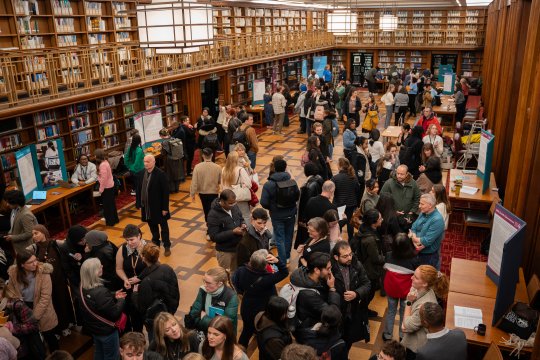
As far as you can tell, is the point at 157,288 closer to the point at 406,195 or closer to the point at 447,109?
the point at 406,195

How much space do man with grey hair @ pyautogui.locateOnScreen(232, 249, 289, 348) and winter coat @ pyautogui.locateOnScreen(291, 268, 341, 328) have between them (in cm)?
37

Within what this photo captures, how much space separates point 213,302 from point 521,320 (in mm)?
2416

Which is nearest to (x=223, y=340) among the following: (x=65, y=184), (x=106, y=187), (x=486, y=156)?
(x=106, y=187)

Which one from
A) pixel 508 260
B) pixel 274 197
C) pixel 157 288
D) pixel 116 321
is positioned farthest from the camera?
pixel 274 197

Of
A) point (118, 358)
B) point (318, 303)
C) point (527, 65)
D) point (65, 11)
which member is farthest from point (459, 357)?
point (65, 11)

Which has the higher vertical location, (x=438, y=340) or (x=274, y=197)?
(x=274, y=197)

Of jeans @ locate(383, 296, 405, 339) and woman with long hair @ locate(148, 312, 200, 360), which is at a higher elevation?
woman with long hair @ locate(148, 312, 200, 360)

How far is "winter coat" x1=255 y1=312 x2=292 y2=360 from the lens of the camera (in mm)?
3090

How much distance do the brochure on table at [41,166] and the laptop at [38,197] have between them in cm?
8

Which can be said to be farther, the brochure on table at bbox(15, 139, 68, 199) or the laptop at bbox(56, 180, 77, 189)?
the laptop at bbox(56, 180, 77, 189)

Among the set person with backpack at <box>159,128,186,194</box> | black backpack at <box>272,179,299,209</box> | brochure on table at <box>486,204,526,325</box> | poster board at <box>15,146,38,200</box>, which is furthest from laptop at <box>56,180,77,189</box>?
brochure on table at <box>486,204,526,325</box>

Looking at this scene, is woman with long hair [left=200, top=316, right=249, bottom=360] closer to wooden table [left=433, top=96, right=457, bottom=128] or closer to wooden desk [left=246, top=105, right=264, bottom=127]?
wooden desk [left=246, top=105, right=264, bottom=127]

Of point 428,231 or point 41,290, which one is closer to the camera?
point 41,290

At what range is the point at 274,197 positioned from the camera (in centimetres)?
569
